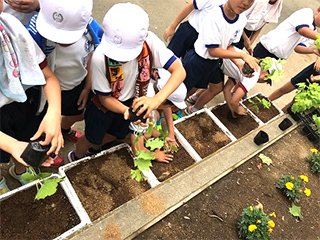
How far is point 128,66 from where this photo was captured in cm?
184

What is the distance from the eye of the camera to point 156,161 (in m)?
2.39

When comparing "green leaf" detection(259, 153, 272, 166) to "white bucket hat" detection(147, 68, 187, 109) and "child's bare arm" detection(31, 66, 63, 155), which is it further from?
"child's bare arm" detection(31, 66, 63, 155)

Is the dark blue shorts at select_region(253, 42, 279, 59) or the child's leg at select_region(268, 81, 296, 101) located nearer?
the dark blue shorts at select_region(253, 42, 279, 59)

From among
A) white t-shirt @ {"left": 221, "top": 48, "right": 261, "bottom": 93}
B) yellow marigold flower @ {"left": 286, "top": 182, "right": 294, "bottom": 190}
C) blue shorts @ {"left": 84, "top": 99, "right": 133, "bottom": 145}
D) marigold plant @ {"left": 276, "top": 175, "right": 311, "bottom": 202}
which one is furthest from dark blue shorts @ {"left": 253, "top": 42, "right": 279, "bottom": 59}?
blue shorts @ {"left": 84, "top": 99, "right": 133, "bottom": 145}

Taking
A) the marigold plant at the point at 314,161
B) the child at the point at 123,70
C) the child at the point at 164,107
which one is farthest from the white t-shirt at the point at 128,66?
the marigold plant at the point at 314,161

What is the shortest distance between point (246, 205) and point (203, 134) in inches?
30.6

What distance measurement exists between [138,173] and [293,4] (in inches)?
279

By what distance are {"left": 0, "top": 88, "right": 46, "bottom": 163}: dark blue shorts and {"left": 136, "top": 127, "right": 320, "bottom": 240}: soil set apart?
3.37 feet

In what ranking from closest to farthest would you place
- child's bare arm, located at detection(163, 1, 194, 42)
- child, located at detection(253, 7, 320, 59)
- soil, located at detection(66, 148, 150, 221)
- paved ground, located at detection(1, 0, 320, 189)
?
soil, located at detection(66, 148, 150, 221) < child's bare arm, located at detection(163, 1, 194, 42) < child, located at detection(253, 7, 320, 59) < paved ground, located at detection(1, 0, 320, 189)

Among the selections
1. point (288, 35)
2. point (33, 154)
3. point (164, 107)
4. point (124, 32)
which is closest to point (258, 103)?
point (288, 35)

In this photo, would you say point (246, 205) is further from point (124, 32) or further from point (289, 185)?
point (124, 32)

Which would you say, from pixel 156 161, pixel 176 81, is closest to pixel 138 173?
pixel 156 161

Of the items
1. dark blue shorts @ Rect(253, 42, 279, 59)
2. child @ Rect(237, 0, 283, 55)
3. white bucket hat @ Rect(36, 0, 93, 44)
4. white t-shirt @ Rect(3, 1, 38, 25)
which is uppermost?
child @ Rect(237, 0, 283, 55)

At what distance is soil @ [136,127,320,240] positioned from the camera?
82.6 inches
